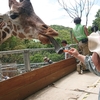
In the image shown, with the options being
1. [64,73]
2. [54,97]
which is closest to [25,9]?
[54,97]

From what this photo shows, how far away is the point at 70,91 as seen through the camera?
3965 millimetres

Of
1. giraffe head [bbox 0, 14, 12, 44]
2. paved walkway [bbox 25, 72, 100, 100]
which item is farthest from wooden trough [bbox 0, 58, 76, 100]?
giraffe head [bbox 0, 14, 12, 44]

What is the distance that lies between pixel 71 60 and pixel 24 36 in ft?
9.60

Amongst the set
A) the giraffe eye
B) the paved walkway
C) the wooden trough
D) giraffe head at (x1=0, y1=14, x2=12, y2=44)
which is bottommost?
the paved walkway

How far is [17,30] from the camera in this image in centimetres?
347

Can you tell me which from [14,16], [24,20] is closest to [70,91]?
[24,20]

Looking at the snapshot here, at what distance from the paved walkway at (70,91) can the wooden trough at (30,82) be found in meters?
0.13

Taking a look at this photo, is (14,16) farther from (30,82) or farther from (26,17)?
(30,82)

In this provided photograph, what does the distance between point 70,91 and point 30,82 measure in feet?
2.85

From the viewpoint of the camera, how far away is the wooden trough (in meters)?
3.16

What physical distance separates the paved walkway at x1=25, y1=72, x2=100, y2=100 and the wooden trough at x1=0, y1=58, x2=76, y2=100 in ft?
0.43

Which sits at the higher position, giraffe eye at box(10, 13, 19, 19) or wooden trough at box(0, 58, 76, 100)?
giraffe eye at box(10, 13, 19, 19)

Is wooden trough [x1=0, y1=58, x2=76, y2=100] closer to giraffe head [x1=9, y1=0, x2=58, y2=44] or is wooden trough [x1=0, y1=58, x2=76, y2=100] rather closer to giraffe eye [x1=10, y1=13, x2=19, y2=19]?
giraffe head [x1=9, y1=0, x2=58, y2=44]

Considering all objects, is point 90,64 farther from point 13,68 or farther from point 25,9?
point 13,68
